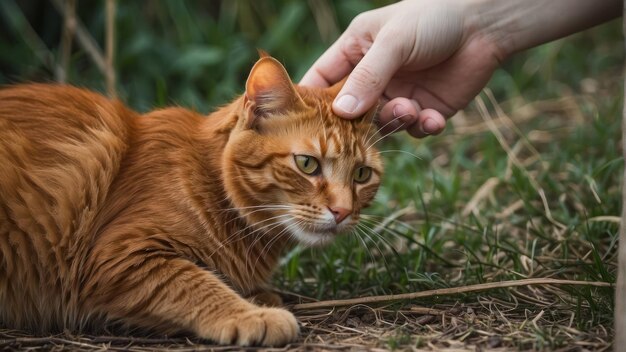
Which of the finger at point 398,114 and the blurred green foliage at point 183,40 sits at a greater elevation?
the blurred green foliage at point 183,40

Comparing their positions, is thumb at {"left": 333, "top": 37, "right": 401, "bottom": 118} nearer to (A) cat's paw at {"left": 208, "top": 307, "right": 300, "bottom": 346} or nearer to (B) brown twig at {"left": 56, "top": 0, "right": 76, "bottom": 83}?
(A) cat's paw at {"left": 208, "top": 307, "right": 300, "bottom": 346}

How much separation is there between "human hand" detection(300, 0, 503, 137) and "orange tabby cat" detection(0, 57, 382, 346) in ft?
0.56

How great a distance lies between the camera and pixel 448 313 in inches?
98.7

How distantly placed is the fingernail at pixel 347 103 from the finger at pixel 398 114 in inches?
12.0

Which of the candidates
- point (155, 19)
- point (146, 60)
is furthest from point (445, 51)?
point (155, 19)

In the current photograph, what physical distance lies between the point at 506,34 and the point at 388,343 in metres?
1.51

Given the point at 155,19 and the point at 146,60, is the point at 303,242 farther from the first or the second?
the point at 155,19

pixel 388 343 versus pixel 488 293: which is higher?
pixel 388 343

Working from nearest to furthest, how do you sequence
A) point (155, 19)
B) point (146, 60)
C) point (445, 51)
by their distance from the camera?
point (445, 51) < point (146, 60) < point (155, 19)

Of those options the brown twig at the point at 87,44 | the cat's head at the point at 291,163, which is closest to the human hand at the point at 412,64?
the cat's head at the point at 291,163

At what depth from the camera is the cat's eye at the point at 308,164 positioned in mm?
2486

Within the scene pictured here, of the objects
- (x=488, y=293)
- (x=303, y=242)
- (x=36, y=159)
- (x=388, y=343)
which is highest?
(x=36, y=159)

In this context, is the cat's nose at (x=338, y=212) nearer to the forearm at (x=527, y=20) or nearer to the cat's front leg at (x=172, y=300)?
the cat's front leg at (x=172, y=300)

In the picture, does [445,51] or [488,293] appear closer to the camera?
[488,293]
